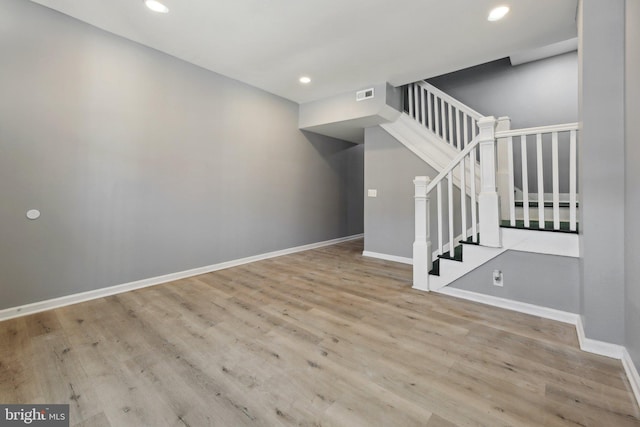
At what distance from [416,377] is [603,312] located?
139 centimetres

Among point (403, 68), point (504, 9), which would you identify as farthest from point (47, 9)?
point (504, 9)

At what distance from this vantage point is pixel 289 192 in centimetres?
460

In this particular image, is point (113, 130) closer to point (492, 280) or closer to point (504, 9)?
point (504, 9)

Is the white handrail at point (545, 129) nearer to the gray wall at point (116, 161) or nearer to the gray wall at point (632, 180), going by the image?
the gray wall at point (632, 180)

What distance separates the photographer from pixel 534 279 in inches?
89.4

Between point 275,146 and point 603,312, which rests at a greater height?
point 275,146

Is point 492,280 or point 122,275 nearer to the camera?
point 492,280

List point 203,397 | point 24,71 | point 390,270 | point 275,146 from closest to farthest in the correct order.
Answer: point 203,397, point 24,71, point 390,270, point 275,146

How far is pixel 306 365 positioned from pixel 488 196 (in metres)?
2.21

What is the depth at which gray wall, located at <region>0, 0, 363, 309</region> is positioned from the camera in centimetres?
220

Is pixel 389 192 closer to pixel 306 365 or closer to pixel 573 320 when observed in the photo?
pixel 573 320

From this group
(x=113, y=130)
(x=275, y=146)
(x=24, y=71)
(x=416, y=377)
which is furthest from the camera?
(x=275, y=146)

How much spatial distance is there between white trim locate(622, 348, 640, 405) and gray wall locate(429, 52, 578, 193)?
9.54 feet

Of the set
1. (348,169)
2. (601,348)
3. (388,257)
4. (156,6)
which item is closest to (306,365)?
(601,348)
